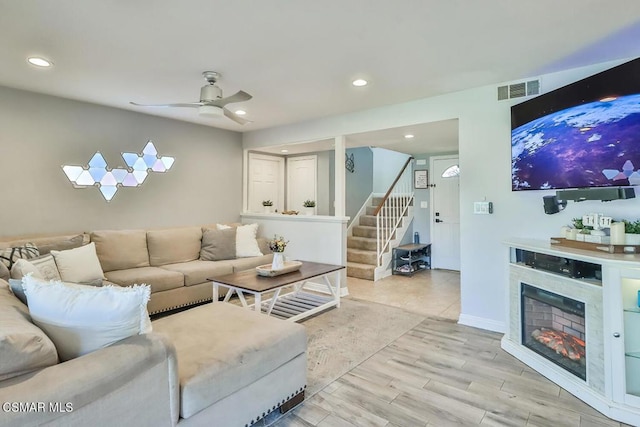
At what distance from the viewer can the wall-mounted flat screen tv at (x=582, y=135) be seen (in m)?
2.26

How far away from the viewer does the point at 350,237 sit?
639 centimetres

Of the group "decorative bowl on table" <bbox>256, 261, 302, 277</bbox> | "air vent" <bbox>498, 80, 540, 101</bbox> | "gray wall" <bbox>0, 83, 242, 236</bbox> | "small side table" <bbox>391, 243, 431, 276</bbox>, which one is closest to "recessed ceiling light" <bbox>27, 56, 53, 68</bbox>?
"gray wall" <bbox>0, 83, 242, 236</bbox>

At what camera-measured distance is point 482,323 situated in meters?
3.41

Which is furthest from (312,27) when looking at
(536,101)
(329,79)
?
(536,101)

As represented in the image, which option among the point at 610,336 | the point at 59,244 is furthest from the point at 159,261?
the point at 610,336

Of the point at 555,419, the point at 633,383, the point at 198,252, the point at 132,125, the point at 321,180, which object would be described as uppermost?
the point at 132,125

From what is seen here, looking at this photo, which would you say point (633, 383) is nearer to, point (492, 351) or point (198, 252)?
point (492, 351)

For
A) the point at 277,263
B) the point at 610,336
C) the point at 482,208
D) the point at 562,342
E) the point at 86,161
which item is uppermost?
the point at 86,161

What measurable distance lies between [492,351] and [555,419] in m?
0.92

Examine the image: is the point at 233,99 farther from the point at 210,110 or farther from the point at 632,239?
the point at 632,239

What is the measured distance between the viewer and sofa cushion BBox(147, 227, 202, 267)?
4.22 meters

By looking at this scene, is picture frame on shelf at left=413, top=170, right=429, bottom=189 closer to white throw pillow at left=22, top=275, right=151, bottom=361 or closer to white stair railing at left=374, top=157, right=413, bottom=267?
white stair railing at left=374, top=157, right=413, bottom=267

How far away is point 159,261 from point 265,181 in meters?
2.66

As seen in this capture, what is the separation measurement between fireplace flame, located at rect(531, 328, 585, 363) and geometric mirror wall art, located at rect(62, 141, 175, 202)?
187 inches
